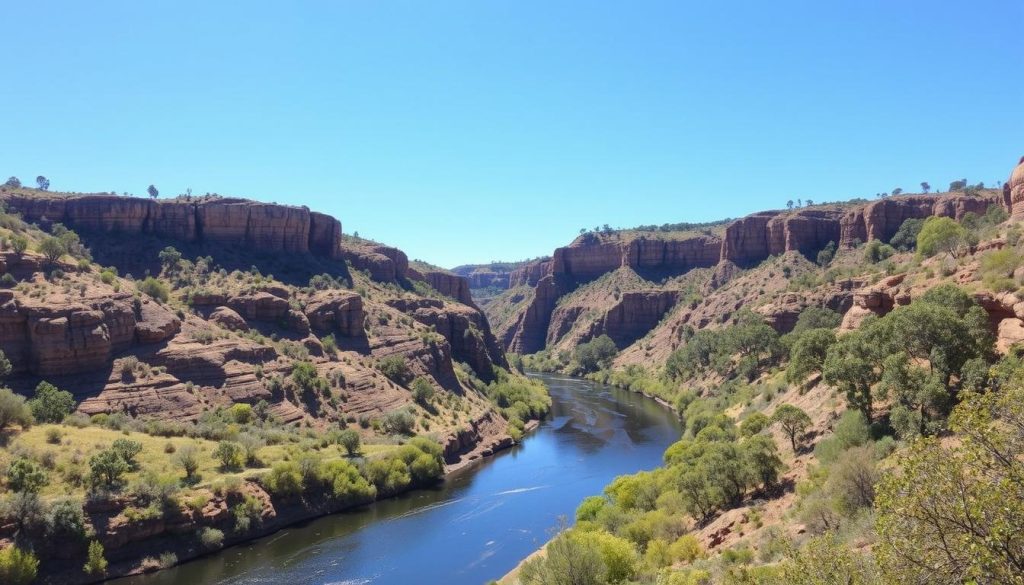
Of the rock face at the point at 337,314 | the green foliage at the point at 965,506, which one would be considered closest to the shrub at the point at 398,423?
the rock face at the point at 337,314

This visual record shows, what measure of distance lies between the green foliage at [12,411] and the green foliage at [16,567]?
12.8 metres

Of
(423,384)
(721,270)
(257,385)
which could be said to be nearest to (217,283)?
(257,385)

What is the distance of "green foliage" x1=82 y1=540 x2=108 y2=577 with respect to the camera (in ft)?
108

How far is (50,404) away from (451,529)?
29.7 metres

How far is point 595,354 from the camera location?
133000 mm

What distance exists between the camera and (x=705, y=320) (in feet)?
383

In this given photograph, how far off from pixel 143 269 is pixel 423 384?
38.0 meters

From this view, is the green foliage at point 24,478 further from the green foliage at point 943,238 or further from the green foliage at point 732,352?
the green foliage at point 732,352

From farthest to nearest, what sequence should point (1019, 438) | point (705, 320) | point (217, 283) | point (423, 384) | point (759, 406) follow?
point (705, 320) < point (217, 283) < point (423, 384) < point (759, 406) < point (1019, 438)

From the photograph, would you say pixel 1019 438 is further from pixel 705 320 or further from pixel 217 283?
pixel 705 320

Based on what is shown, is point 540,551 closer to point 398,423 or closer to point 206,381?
point 398,423

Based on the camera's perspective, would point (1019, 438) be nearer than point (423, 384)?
Yes

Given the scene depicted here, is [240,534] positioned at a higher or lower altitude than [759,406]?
lower

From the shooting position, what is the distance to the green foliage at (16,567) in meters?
29.8
